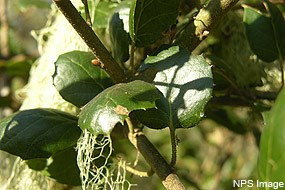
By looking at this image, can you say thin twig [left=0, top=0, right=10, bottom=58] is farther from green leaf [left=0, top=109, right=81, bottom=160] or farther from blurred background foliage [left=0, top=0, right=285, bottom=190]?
green leaf [left=0, top=109, right=81, bottom=160]

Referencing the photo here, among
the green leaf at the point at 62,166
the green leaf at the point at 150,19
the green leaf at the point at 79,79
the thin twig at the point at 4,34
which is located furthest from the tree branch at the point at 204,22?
the thin twig at the point at 4,34

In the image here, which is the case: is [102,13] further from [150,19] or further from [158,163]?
[158,163]

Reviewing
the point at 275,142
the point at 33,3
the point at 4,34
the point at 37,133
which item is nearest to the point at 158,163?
the point at 37,133

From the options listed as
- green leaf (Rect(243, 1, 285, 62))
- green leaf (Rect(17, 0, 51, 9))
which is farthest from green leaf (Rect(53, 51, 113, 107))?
green leaf (Rect(17, 0, 51, 9))

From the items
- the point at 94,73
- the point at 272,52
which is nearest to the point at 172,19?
the point at 94,73

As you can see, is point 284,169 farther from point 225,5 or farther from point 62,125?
point 62,125

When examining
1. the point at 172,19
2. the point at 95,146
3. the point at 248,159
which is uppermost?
the point at 172,19

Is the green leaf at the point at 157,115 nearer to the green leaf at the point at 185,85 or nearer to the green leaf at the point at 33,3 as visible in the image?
the green leaf at the point at 185,85
